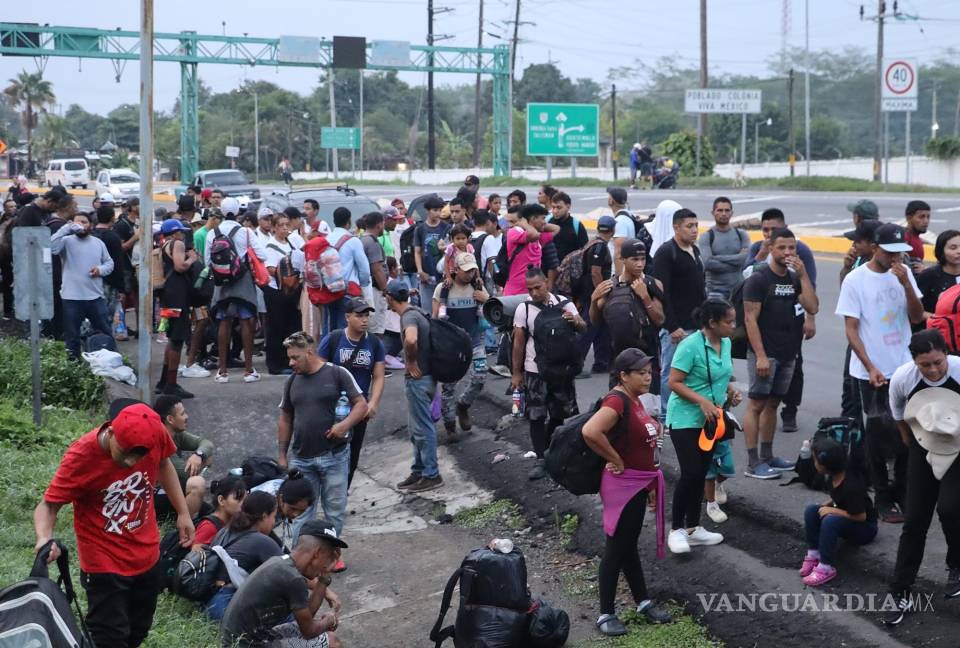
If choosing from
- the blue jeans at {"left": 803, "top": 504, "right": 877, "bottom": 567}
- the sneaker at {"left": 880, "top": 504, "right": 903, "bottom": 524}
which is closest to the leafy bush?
the blue jeans at {"left": 803, "top": 504, "right": 877, "bottom": 567}

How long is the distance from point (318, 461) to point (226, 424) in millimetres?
3948

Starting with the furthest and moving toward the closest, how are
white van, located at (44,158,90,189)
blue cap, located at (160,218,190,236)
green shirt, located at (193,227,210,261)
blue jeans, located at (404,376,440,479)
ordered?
1. white van, located at (44,158,90,189)
2. green shirt, located at (193,227,210,261)
3. blue cap, located at (160,218,190,236)
4. blue jeans, located at (404,376,440,479)

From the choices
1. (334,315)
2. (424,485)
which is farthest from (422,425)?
(334,315)

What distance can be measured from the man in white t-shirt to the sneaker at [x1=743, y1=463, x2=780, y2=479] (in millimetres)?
1040

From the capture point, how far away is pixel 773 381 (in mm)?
8977

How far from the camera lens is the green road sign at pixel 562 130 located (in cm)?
4578

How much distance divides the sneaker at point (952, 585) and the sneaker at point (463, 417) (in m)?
5.90

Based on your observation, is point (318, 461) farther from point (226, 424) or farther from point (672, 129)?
point (672, 129)

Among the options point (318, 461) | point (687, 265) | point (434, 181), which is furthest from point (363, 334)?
point (434, 181)

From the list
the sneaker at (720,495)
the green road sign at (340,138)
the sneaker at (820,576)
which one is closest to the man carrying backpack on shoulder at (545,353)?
the sneaker at (720,495)

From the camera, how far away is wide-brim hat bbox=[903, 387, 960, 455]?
249 inches

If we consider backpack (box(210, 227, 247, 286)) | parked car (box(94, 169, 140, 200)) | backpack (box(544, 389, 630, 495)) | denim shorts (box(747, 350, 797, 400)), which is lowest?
backpack (box(544, 389, 630, 495))

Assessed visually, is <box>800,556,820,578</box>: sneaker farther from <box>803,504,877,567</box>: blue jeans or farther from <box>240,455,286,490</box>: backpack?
<box>240,455,286,490</box>: backpack

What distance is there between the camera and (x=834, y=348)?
14094 mm
